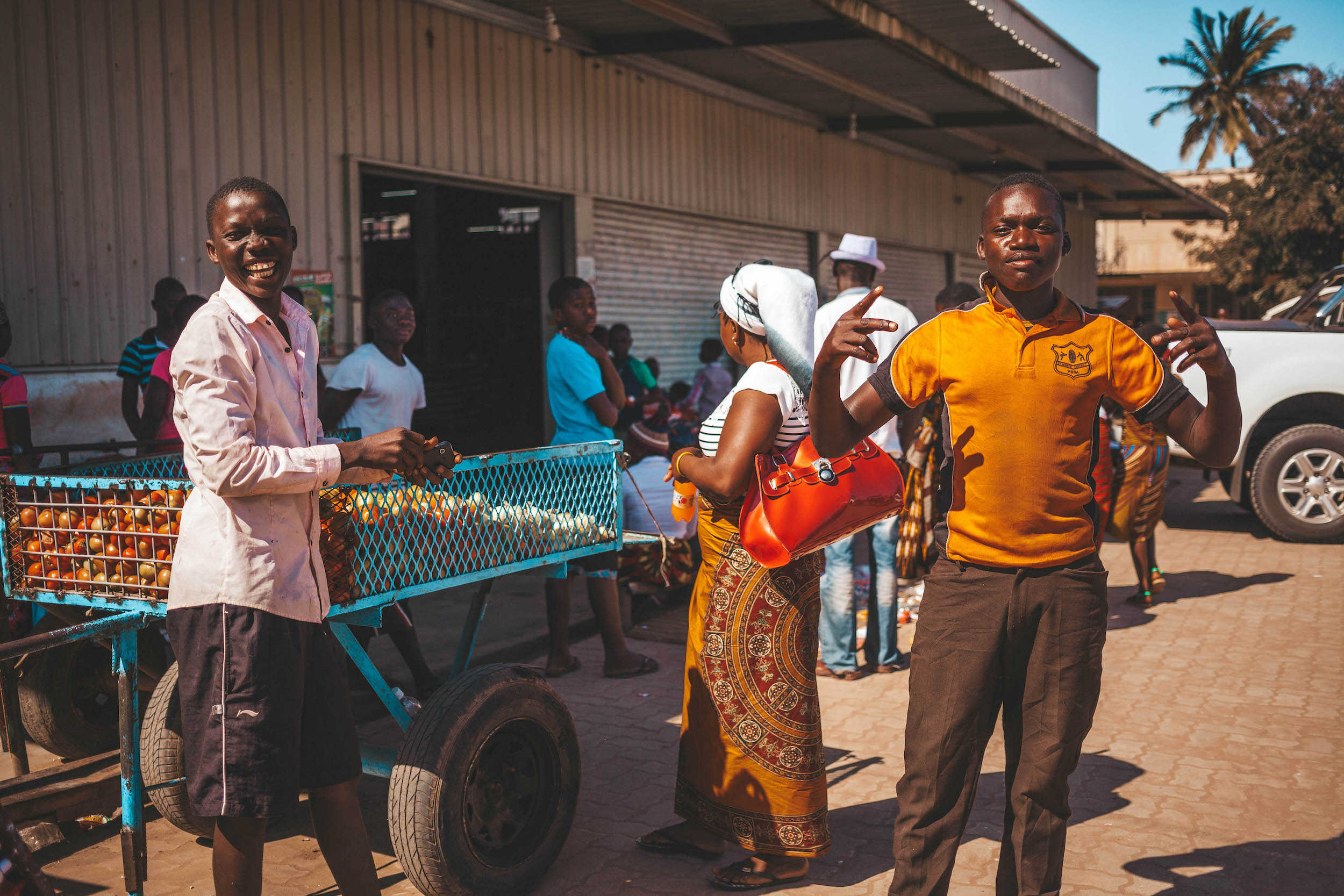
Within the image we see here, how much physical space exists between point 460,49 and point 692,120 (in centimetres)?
363

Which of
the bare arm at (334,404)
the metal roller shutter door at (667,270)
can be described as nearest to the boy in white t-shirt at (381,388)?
the bare arm at (334,404)

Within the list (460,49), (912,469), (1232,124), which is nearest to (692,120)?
(460,49)

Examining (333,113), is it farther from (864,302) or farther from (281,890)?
(864,302)

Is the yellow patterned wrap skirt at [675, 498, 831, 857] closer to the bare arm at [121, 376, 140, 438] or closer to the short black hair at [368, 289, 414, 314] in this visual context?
the short black hair at [368, 289, 414, 314]

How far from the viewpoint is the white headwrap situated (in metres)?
3.52

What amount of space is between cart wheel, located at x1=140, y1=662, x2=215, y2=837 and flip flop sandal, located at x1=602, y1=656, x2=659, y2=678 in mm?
2559

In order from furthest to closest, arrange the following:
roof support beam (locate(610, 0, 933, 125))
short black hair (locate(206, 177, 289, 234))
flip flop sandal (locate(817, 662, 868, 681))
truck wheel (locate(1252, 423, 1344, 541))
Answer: truck wheel (locate(1252, 423, 1344, 541))
roof support beam (locate(610, 0, 933, 125))
flip flop sandal (locate(817, 662, 868, 681))
short black hair (locate(206, 177, 289, 234))

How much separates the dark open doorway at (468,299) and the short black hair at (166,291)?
14.1 feet

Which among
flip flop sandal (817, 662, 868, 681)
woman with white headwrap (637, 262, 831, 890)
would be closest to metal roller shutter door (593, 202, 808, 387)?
flip flop sandal (817, 662, 868, 681)

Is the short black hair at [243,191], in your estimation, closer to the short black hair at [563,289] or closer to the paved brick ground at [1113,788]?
the paved brick ground at [1113,788]

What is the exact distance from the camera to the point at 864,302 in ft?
8.54

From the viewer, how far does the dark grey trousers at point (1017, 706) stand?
281 cm

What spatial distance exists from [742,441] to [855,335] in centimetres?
92

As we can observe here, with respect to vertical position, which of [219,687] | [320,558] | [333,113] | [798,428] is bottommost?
[219,687]
